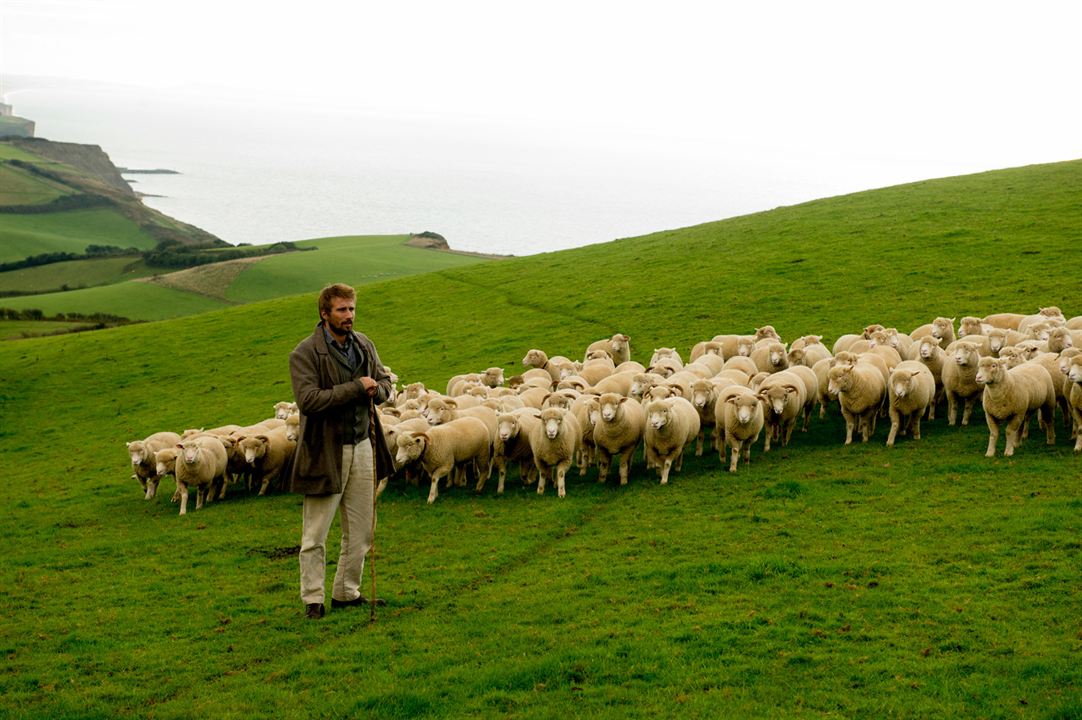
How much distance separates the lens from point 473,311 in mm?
32000

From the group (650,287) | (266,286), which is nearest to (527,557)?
(650,287)

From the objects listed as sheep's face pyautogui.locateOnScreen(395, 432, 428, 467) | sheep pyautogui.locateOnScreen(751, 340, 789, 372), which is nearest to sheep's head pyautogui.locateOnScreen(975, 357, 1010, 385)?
sheep pyautogui.locateOnScreen(751, 340, 789, 372)

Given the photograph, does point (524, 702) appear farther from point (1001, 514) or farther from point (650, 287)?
point (650, 287)

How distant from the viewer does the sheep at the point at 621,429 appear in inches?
531

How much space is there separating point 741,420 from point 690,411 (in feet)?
2.91

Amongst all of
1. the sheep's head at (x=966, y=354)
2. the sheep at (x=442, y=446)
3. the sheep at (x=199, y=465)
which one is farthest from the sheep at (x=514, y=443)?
the sheep's head at (x=966, y=354)

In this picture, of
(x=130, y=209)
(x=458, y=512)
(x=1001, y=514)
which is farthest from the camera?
(x=130, y=209)

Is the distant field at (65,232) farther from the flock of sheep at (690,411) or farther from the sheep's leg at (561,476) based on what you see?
the sheep's leg at (561,476)

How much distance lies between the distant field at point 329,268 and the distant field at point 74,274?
1684 cm

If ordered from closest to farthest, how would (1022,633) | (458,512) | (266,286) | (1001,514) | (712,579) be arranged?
(1022,633) → (712,579) → (1001,514) → (458,512) → (266,286)

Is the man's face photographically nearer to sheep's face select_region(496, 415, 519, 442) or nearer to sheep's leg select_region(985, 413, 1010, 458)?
sheep's face select_region(496, 415, 519, 442)

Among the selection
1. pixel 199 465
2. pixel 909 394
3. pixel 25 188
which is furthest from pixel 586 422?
pixel 25 188

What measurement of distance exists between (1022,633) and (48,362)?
32.1m

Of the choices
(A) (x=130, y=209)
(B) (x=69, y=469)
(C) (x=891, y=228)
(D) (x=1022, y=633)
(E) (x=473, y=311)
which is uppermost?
(A) (x=130, y=209)
